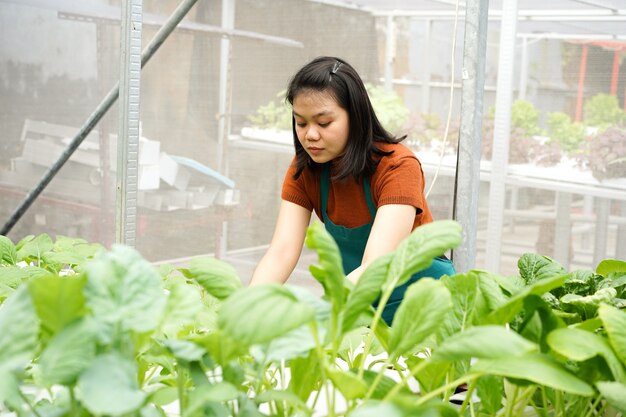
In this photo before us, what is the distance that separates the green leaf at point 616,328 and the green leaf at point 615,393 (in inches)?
1.3

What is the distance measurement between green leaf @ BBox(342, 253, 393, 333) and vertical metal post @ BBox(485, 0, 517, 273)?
2255 mm

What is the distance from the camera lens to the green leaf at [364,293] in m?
0.53

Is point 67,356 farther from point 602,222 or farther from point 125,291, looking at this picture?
point 602,222

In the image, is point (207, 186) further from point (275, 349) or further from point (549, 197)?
point (275, 349)

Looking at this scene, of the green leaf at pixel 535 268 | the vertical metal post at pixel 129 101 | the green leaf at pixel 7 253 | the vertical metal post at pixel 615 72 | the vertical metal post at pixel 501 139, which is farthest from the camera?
the vertical metal post at pixel 501 139

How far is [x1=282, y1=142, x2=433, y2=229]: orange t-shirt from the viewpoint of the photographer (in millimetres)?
1363

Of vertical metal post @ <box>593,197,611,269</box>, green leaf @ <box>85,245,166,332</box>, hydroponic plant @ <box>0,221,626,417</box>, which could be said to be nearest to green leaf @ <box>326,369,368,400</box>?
hydroponic plant @ <box>0,221,626,417</box>

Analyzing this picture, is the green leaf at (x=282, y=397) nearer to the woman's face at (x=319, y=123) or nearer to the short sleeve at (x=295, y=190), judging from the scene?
the woman's face at (x=319, y=123)

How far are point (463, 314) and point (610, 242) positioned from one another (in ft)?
7.10

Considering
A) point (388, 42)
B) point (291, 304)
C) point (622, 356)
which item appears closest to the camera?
point (291, 304)

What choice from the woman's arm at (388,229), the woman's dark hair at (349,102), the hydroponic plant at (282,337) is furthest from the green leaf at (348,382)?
the woman's dark hair at (349,102)

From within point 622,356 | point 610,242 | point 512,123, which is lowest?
point 610,242

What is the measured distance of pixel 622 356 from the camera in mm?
590

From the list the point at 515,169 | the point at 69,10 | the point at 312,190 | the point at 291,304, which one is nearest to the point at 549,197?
the point at 515,169
